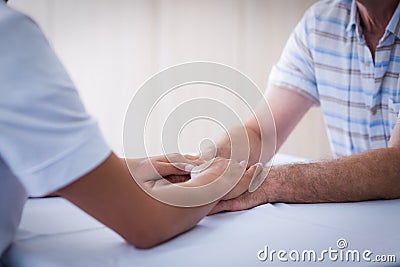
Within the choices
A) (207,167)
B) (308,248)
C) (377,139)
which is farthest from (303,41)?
(308,248)

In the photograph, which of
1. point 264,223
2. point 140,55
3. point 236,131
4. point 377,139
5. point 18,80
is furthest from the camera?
point 140,55

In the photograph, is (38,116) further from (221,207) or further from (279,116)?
(279,116)

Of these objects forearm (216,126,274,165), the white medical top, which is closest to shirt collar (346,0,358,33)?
forearm (216,126,274,165)

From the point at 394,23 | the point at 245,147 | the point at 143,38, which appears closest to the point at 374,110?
the point at 394,23

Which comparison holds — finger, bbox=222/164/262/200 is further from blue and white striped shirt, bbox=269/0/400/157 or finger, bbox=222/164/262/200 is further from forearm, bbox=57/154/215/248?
blue and white striped shirt, bbox=269/0/400/157

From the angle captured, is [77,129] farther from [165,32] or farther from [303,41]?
[165,32]

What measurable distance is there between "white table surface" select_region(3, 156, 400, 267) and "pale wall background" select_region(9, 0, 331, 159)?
4.93 feet

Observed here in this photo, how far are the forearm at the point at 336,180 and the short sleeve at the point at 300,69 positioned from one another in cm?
64

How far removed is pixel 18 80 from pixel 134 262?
1.07ft

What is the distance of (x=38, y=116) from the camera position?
0.73 metres

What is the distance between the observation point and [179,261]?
2.74 feet

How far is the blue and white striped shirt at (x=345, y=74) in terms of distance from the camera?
1658 millimetres

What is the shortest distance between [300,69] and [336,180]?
28.4 inches

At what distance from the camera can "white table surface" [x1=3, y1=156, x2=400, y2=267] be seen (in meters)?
0.85
